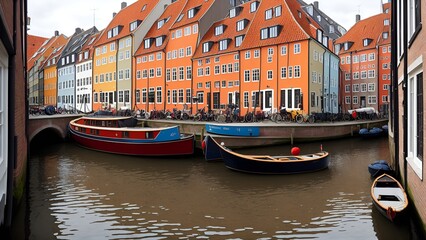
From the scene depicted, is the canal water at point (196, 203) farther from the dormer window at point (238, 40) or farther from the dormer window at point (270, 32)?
the dormer window at point (238, 40)

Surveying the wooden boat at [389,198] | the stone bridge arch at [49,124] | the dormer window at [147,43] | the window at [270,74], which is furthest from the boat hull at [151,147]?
the dormer window at [147,43]

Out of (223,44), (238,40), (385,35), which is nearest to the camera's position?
(238,40)

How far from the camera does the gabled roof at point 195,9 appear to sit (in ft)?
148

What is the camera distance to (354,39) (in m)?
62.2

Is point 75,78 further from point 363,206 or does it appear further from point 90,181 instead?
point 363,206

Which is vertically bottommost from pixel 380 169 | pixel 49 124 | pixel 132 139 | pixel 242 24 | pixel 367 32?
pixel 380 169

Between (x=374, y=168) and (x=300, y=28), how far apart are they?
23.0m

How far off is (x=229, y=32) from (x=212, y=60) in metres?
3.76

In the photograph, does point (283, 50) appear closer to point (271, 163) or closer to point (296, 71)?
point (296, 71)

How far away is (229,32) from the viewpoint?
42938mm

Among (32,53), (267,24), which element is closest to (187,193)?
(267,24)

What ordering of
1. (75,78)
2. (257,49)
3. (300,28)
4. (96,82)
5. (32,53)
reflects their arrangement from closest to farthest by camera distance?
(300,28) → (257,49) → (96,82) → (75,78) → (32,53)

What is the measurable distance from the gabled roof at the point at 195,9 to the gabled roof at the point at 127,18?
23.4 ft

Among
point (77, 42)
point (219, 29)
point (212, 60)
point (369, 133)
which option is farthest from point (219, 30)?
point (77, 42)
